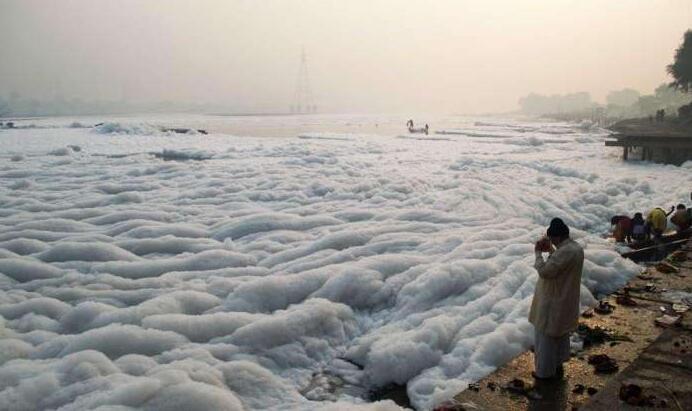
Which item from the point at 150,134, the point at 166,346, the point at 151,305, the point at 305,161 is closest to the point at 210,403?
the point at 166,346

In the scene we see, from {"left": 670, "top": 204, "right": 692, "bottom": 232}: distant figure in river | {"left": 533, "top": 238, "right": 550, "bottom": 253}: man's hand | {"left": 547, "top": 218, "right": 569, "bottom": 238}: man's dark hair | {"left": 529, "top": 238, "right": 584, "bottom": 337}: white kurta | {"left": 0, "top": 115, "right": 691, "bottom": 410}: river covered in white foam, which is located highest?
{"left": 547, "top": 218, "right": 569, "bottom": 238}: man's dark hair

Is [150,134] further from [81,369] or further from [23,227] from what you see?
[81,369]

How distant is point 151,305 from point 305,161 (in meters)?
15.0

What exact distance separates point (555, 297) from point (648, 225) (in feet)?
25.7

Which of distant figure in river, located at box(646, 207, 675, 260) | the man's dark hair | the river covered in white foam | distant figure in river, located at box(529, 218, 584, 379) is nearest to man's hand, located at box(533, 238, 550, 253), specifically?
distant figure in river, located at box(529, 218, 584, 379)

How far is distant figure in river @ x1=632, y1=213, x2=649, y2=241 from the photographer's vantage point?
1101cm

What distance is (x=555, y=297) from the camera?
4750 mm

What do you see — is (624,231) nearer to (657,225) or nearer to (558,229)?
(657,225)

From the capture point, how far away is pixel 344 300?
25.2 ft

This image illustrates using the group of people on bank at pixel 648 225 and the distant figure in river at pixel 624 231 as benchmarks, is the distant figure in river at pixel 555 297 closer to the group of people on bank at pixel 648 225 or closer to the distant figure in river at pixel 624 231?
the group of people on bank at pixel 648 225

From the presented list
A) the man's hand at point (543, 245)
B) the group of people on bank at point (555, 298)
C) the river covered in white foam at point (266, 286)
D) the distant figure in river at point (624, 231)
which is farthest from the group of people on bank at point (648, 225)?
the man's hand at point (543, 245)

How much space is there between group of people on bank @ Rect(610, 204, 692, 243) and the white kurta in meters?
7.39

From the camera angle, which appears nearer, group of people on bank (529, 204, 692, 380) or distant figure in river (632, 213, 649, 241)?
group of people on bank (529, 204, 692, 380)

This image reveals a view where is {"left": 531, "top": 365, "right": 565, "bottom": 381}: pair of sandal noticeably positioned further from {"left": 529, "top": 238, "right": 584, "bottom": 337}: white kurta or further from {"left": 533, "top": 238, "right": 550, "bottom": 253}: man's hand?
{"left": 533, "top": 238, "right": 550, "bottom": 253}: man's hand
